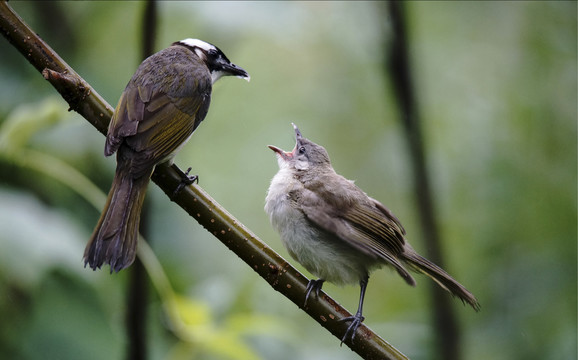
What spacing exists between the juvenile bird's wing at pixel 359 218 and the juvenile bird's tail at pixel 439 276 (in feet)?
0.22

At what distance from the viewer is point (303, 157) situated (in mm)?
3578

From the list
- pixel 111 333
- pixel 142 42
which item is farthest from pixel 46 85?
pixel 111 333

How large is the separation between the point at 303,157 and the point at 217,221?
1309 millimetres

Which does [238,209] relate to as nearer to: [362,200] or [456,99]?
[456,99]

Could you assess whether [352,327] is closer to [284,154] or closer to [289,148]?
[284,154]

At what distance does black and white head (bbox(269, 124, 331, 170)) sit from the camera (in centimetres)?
353

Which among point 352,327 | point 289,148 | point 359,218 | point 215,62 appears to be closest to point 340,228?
point 359,218

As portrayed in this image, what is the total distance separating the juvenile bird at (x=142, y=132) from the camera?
2.05 metres

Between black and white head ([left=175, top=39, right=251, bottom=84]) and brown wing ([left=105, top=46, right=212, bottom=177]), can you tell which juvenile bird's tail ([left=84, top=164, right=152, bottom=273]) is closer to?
brown wing ([left=105, top=46, right=212, bottom=177])

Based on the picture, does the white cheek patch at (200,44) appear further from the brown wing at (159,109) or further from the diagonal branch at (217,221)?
the diagonal branch at (217,221)

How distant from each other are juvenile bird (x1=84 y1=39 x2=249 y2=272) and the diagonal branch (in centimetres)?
12

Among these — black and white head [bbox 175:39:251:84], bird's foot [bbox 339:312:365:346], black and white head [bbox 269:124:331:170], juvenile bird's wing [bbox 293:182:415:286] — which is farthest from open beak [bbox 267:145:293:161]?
bird's foot [bbox 339:312:365:346]

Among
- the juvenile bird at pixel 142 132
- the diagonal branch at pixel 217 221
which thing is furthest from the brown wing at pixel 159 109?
the diagonal branch at pixel 217 221

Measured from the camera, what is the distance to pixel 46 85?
4078 millimetres
